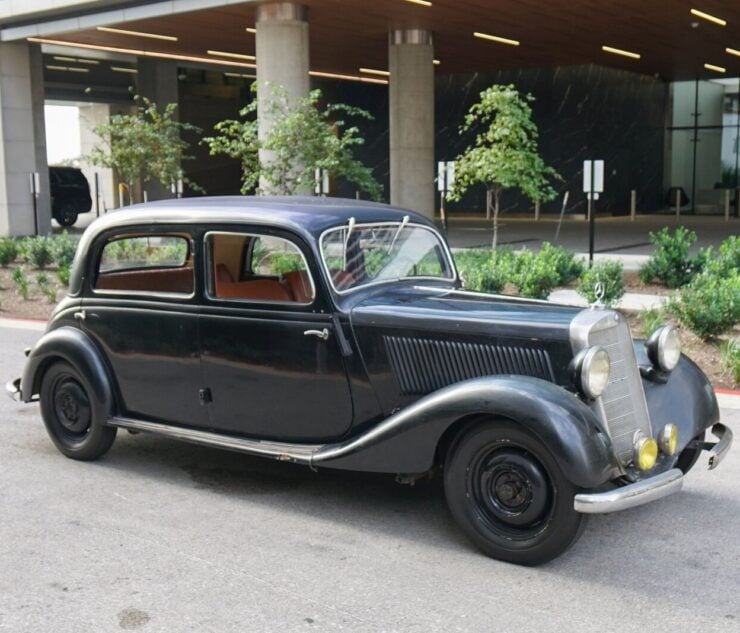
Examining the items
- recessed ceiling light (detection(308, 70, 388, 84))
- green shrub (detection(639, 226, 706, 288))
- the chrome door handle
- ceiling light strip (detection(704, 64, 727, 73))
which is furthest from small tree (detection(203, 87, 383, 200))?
ceiling light strip (detection(704, 64, 727, 73))

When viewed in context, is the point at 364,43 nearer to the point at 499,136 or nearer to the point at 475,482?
the point at 499,136

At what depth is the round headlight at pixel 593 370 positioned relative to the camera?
4.19 m

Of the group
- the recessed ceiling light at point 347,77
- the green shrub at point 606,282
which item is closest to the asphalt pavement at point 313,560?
the green shrub at point 606,282

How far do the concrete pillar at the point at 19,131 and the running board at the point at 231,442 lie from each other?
66.8 feet

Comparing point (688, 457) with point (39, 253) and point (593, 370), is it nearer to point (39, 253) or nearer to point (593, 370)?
point (593, 370)

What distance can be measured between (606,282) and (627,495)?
Answer: 21.9 ft

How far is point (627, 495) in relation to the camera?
4.00m

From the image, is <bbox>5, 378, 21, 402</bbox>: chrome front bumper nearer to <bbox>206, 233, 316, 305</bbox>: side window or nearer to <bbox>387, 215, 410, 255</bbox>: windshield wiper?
<bbox>206, 233, 316, 305</bbox>: side window

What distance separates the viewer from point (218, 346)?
5.23 meters

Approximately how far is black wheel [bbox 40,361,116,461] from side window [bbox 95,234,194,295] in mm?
638

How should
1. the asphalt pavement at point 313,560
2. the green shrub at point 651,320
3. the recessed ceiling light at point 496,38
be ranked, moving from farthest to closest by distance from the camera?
the recessed ceiling light at point 496,38
the green shrub at point 651,320
the asphalt pavement at point 313,560

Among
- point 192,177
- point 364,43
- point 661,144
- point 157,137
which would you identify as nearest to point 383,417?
point 157,137

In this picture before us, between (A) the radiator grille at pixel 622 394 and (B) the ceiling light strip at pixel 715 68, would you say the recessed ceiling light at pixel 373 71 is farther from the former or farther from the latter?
(A) the radiator grille at pixel 622 394

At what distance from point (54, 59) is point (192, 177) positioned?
7.43 m
